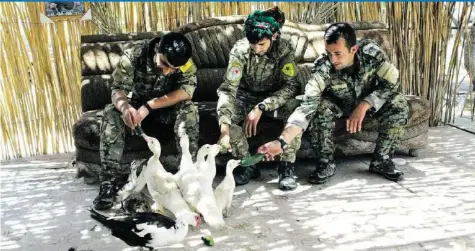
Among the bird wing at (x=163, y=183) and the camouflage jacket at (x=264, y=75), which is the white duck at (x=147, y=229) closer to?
the bird wing at (x=163, y=183)

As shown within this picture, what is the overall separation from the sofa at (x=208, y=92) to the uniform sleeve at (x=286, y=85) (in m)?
0.20

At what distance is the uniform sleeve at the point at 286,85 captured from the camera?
3.52 m

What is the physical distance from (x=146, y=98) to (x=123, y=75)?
0.27 metres

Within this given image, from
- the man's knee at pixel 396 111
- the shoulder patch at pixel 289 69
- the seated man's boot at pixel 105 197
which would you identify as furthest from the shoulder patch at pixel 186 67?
the man's knee at pixel 396 111

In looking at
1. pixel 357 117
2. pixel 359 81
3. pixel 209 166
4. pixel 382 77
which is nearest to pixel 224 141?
pixel 209 166

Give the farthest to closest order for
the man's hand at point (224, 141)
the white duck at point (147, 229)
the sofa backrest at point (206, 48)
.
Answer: the sofa backrest at point (206, 48) < the man's hand at point (224, 141) < the white duck at point (147, 229)

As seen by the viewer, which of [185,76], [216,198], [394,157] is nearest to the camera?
[216,198]

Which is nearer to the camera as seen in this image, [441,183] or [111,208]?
[111,208]

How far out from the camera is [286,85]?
361 centimetres

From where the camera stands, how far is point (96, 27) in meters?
4.45

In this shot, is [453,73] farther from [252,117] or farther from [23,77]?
[23,77]

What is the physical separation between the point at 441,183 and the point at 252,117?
4.64 feet

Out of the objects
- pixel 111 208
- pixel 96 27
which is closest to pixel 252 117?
pixel 111 208

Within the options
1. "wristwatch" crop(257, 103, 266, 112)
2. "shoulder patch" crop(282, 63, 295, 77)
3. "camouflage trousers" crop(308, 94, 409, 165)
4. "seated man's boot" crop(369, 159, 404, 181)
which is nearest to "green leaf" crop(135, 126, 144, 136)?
"wristwatch" crop(257, 103, 266, 112)
